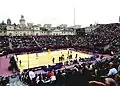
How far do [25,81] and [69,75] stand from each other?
7356mm

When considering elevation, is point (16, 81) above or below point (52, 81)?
below

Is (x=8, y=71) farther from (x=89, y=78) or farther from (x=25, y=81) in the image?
(x=89, y=78)

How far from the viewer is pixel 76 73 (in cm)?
1249

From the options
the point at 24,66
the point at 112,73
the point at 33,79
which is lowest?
the point at 24,66

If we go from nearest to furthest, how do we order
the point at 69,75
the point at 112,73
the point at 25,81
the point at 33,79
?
1. the point at 112,73
2. the point at 69,75
3. the point at 33,79
4. the point at 25,81

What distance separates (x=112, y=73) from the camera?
369 inches

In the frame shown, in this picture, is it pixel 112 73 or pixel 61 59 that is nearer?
pixel 112 73

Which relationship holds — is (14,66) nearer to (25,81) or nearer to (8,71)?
(8,71)

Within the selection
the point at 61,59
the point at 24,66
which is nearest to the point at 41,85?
the point at 24,66

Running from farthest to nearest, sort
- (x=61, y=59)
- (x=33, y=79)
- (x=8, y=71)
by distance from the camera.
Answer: (x=61, y=59) → (x=8, y=71) → (x=33, y=79)

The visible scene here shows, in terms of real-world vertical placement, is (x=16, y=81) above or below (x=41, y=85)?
below

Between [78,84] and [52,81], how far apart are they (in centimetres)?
131

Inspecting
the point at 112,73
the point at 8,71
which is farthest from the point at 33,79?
the point at 8,71

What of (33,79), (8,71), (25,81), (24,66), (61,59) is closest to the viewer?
(33,79)
